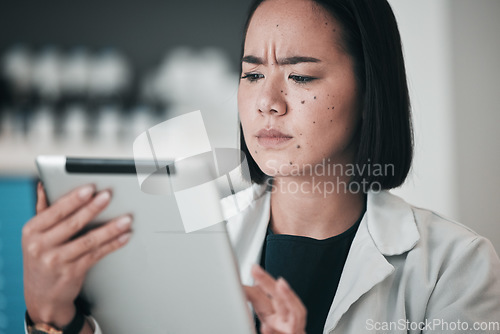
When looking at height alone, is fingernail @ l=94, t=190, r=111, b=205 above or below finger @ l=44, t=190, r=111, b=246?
above

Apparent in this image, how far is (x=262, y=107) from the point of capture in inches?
28.8

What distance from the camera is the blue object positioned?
4.78ft

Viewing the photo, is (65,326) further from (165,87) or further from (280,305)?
(165,87)

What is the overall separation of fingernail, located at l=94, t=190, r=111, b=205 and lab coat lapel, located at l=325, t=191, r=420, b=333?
400 mm

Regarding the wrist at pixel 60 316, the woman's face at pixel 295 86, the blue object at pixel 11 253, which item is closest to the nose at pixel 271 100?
the woman's face at pixel 295 86

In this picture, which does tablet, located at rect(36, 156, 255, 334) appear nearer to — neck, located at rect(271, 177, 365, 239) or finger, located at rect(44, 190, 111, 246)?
finger, located at rect(44, 190, 111, 246)

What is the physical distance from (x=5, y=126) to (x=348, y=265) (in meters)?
1.45

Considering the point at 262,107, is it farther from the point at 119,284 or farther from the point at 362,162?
the point at 119,284

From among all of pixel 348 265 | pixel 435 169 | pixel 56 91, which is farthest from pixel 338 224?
pixel 56 91

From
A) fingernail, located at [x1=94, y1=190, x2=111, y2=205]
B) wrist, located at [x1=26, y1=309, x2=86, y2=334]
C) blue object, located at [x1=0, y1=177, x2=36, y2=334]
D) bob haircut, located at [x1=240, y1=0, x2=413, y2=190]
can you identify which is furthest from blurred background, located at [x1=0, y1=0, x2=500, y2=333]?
fingernail, located at [x1=94, y1=190, x2=111, y2=205]

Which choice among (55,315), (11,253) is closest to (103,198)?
(55,315)

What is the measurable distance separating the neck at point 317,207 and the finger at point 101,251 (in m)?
0.38

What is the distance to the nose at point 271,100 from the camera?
2.39ft

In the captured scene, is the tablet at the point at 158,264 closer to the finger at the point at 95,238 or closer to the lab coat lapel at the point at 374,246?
the finger at the point at 95,238
